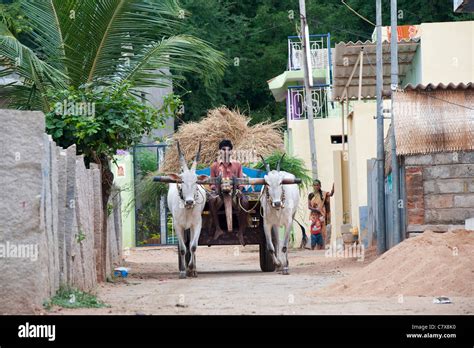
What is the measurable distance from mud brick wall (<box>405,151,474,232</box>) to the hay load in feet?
28.0

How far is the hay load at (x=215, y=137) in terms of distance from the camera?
84.5ft

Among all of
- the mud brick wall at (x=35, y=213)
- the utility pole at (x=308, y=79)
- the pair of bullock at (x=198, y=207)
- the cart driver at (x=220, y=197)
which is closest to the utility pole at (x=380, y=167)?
the pair of bullock at (x=198, y=207)

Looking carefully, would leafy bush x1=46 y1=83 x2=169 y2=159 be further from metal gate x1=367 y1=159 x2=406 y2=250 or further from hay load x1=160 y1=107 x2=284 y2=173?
hay load x1=160 y1=107 x2=284 y2=173

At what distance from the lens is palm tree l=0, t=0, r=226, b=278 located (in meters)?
17.6

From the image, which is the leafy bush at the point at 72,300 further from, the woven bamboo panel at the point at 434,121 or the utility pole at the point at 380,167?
the utility pole at the point at 380,167

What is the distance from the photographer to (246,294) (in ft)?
46.0

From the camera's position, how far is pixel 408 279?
44.0ft

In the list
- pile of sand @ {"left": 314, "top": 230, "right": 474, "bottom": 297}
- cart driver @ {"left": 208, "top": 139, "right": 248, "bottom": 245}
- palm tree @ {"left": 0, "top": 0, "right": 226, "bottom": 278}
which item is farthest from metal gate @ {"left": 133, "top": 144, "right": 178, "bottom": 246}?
pile of sand @ {"left": 314, "top": 230, "right": 474, "bottom": 297}

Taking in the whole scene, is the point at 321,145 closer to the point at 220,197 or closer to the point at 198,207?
the point at 220,197

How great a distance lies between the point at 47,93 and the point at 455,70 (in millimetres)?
11336

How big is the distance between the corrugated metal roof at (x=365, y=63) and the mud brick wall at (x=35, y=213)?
424 inches

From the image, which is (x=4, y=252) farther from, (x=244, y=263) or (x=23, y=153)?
(x=244, y=263)

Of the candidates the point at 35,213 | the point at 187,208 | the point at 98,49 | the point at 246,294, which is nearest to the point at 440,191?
the point at 187,208
